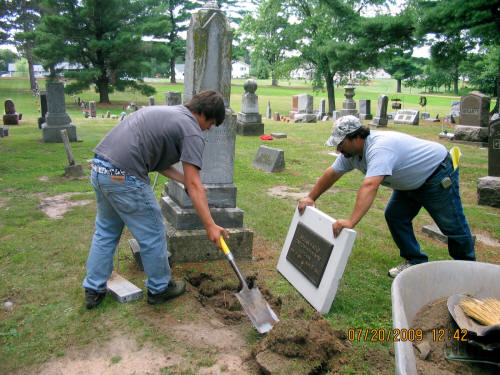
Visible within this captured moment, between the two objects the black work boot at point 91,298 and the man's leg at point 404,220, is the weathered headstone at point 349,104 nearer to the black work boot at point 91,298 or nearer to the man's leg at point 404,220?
the man's leg at point 404,220

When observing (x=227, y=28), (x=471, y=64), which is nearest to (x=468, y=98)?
(x=227, y=28)

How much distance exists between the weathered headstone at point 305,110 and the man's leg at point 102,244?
58.0 ft

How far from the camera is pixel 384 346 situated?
2965 mm

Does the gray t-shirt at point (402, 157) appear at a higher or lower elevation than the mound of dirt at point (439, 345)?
higher

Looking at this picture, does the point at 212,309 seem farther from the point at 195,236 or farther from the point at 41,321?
the point at 41,321

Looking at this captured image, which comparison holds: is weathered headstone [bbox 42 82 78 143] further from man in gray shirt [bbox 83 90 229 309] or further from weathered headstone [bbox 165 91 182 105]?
man in gray shirt [bbox 83 90 229 309]

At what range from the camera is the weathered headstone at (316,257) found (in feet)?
10.6

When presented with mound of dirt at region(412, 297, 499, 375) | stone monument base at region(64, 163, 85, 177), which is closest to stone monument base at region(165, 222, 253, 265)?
mound of dirt at region(412, 297, 499, 375)

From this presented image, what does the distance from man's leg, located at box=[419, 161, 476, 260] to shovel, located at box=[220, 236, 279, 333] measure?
1721 millimetres

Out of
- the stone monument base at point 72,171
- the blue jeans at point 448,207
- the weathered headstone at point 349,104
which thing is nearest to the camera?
the blue jeans at point 448,207

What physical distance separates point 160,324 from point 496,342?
229 cm

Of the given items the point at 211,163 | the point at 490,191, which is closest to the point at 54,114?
the point at 211,163

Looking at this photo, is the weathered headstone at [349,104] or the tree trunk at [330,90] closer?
the weathered headstone at [349,104]

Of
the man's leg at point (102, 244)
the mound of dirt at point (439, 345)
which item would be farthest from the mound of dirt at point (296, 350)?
the man's leg at point (102, 244)
